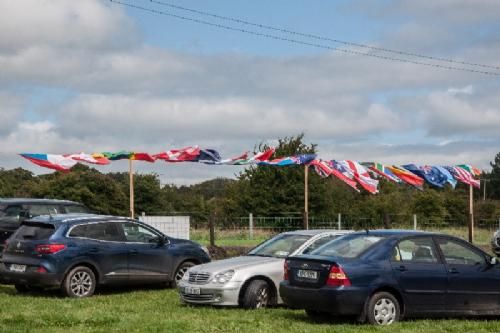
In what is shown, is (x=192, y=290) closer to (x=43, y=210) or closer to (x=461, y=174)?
(x=43, y=210)

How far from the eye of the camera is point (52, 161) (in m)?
23.9

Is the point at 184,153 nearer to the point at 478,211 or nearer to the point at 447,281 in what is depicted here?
the point at 447,281

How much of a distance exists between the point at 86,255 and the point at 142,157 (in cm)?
962

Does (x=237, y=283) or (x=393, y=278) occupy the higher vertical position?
(x=393, y=278)

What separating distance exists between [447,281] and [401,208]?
4829 centimetres

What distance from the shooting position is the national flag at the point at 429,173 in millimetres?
30031

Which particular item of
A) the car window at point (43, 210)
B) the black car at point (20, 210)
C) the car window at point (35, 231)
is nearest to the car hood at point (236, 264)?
the car window at point (35, 231)

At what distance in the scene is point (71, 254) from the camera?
50.6 feet

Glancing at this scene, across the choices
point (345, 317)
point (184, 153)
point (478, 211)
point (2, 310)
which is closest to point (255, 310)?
point (345, 317)

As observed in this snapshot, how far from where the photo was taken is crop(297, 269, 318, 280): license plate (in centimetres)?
1145

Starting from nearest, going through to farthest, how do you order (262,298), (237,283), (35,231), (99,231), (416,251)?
(416,251) < (237,283) < (262,298) < (35,231) < (99,231)

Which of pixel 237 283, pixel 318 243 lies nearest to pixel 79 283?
pixel 237 283

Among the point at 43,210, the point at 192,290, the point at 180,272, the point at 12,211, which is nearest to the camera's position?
the point at 192,290

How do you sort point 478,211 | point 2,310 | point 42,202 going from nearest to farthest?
point 2,310 < point 42,202 < point 478,211
